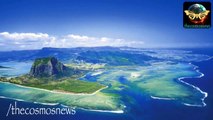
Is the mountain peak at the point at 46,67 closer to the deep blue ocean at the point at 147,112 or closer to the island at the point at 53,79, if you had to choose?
the island at the point at 53,79

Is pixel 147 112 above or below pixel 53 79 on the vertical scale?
below

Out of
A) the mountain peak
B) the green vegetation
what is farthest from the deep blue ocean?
the mountain peak

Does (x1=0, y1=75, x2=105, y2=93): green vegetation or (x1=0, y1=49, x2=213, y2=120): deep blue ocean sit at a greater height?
(x1=0, y1=75, x2=105, y2=93): green vegetation

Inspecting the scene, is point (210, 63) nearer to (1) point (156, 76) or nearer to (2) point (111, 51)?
(1) point (156, 76)

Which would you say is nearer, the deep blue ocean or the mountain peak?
the deep blue ocean

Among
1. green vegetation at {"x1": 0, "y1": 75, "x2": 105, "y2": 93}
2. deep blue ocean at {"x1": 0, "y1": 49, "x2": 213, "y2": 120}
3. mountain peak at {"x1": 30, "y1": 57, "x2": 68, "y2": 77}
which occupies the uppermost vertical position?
mountain peak at {"x1": 30, "y1": 57, "x2": 68, "y2": 77}

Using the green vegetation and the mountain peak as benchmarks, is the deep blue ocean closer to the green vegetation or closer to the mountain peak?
the green vegetation

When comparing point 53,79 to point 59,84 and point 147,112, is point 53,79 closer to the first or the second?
point 59,84

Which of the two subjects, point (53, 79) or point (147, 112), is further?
point (53, 79)

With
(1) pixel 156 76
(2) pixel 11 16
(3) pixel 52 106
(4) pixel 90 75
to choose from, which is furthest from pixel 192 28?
(2) pixel 11 16

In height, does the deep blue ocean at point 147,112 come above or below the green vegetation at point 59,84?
below

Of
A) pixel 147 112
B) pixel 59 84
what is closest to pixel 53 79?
pixel 59 84

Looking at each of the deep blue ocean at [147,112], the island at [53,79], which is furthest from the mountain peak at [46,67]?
the deep blue ocean at [147,112]
